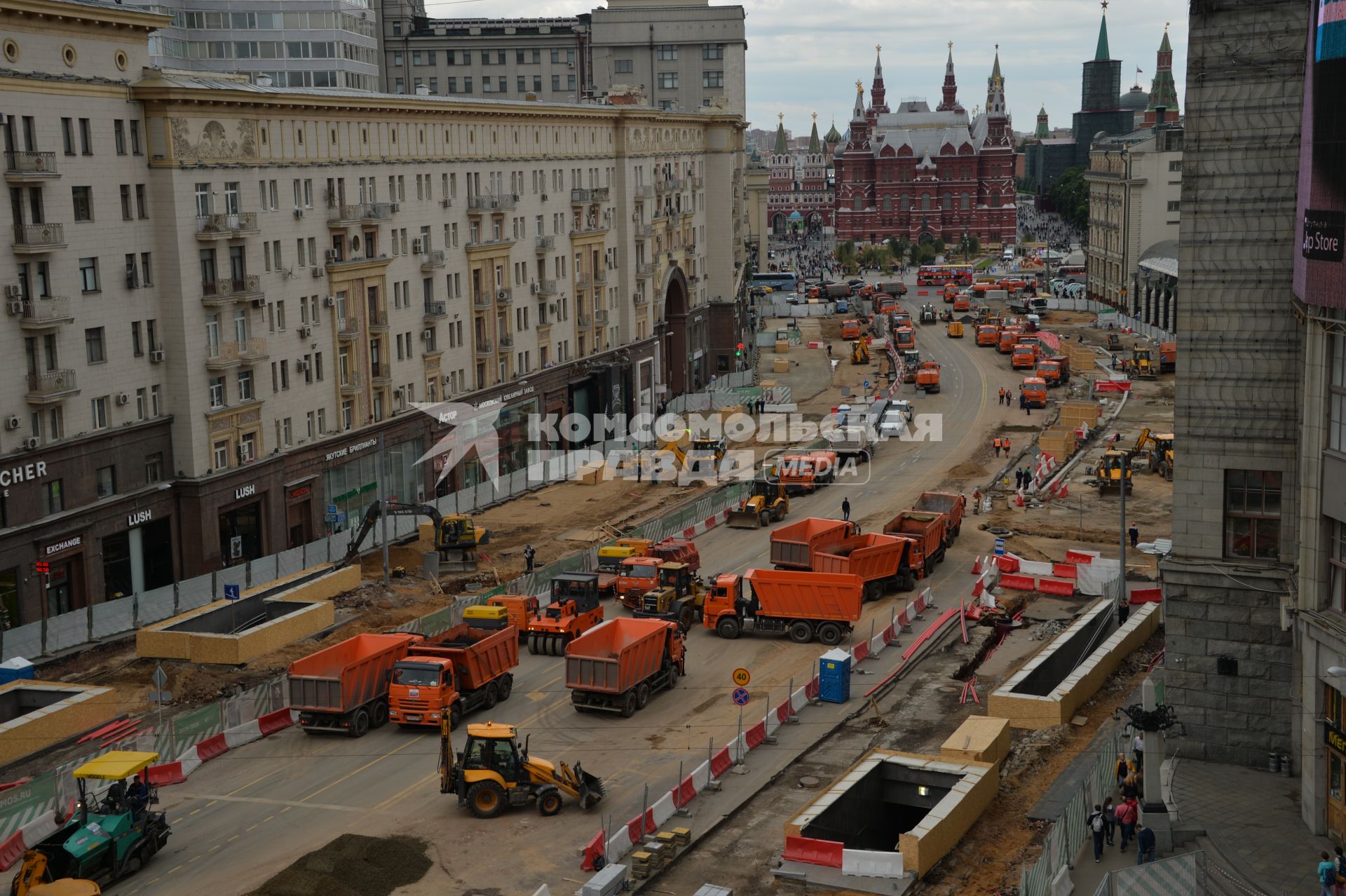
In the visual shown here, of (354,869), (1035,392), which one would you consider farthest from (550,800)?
(1035,392)

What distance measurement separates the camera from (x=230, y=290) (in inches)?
2349

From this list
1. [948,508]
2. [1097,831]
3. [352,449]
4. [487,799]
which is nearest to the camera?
[1097,831]

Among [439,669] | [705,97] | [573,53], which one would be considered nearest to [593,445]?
[439,669]

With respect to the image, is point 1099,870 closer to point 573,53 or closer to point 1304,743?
point 1304,743

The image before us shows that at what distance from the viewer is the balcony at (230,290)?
192 ft

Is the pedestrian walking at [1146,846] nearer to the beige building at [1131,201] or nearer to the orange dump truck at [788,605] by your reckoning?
the orange dump truck at [788,605]

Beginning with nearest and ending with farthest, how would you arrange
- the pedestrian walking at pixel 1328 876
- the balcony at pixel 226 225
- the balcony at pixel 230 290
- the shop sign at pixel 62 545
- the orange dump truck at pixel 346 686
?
the pedestrian walking at pixel 1328 876
the orange dump truck at pixel 346 686
the shop sign at pixel 62 545
the balcony at pixel 226 225
the balcony at pixel 230 290

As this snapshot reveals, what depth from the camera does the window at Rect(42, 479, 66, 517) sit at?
5116 cm

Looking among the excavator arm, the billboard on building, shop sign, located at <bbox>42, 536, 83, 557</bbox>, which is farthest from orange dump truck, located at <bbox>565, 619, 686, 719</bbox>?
the billboard on building

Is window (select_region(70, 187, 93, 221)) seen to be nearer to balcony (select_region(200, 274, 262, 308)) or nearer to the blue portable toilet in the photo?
balcony (select_region(200, 274, 262, 308))

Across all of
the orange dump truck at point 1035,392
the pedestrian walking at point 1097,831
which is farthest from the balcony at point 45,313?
the orange dump truck at point 1035,392

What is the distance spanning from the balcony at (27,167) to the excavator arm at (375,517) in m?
18.1

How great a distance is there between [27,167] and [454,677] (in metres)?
23.9

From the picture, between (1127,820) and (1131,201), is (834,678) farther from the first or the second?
(1131,201)
